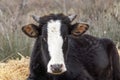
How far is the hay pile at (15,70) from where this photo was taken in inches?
386

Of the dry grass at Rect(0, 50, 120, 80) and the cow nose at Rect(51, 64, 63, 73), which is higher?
the cow nose at Rect(51, 64, 63, 73)

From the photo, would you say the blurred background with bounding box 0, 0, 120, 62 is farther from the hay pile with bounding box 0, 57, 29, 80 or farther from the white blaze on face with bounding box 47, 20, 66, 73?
the white blaze on face with bounding box 47, 20, 66, 73

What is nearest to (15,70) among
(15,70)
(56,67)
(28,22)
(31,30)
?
(15,70)

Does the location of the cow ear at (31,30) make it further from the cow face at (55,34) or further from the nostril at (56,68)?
the nostril at (56,68)

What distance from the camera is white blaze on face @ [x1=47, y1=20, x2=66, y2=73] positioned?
7.68 metres

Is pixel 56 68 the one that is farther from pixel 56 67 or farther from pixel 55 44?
pixel 55 44

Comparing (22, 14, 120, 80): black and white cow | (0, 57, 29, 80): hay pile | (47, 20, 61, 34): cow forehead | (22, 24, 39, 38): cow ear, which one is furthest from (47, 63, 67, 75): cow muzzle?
(0, 57, 29, 80): hay pile

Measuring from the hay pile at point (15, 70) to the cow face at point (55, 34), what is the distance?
1.70 meters

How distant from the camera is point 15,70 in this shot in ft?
33.4

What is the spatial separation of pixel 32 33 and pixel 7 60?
3.53 m

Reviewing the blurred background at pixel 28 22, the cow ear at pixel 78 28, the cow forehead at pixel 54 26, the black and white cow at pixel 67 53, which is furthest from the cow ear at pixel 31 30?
the blurred background at pixel 28 22

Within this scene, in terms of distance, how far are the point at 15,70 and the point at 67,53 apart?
208 centimetres

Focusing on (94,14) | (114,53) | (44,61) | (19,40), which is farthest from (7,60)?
(94,14)

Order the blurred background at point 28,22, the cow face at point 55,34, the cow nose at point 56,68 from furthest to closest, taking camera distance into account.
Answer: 1. the blurred background at point 28,22
2. the cow face at point 55,34
3. the cow nose at point 56,68
